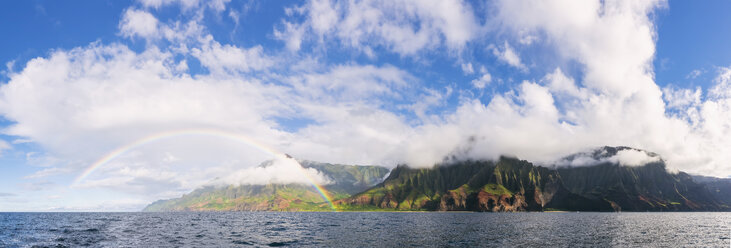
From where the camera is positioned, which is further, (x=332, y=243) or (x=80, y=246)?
(x=332, y=243)

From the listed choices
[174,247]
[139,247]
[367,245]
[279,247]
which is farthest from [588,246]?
[139,247]

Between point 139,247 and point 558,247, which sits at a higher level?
point 139,247

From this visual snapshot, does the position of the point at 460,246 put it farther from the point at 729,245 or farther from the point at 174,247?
the point at 729,245

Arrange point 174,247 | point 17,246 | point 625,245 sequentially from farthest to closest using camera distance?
point 625,245, point 17,246, point 174,247

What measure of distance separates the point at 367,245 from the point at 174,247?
35.4 m

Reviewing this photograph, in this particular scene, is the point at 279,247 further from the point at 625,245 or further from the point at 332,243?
the point at 625,245

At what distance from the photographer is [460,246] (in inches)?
2677

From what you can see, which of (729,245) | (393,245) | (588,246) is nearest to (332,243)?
(393,245)

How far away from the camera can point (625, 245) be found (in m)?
74.3

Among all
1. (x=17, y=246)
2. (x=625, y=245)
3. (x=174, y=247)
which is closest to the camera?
(x=174, y=247)

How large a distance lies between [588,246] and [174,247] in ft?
264

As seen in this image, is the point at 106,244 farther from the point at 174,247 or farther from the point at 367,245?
the point at 367,245

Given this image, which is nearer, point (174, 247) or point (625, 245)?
point (174, 247)

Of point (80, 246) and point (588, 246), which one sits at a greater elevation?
point (80, 246)
